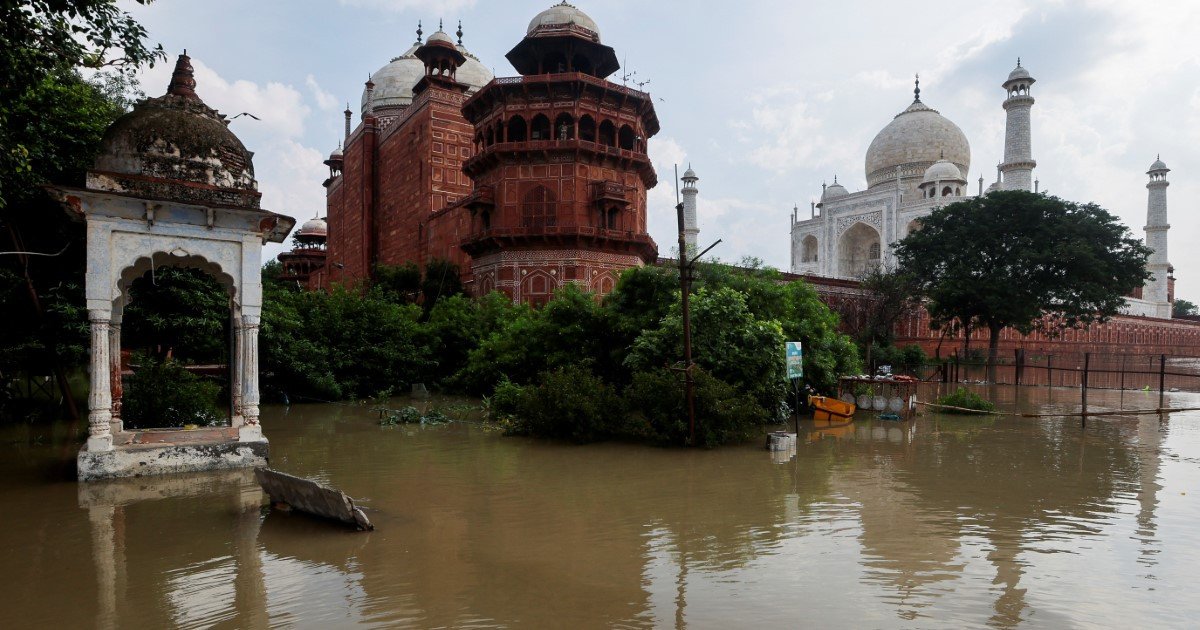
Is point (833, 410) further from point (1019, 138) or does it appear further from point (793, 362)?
point (1019, 138)

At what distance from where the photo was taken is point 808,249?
2340 inches

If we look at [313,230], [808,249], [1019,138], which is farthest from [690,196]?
[313,230]

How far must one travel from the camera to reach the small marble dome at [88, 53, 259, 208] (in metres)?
9.34

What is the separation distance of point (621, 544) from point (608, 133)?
22.7 m

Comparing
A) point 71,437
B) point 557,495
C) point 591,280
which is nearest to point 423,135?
point 591,280

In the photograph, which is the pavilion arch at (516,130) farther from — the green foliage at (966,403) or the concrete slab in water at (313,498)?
the concrete slab in water at (313,498)

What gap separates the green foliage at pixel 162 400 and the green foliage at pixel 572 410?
578 cm

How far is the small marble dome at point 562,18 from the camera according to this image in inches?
1066

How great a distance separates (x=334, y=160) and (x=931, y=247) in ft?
125

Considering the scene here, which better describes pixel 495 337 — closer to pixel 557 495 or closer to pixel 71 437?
pixel 71 437

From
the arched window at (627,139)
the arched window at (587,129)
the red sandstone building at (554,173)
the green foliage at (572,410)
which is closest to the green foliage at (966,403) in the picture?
the green foliage at (572,410)

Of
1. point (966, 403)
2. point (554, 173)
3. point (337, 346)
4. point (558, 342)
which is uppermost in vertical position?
point (554, 173)

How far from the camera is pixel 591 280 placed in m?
26.1

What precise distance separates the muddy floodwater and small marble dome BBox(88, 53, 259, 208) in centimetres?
389
